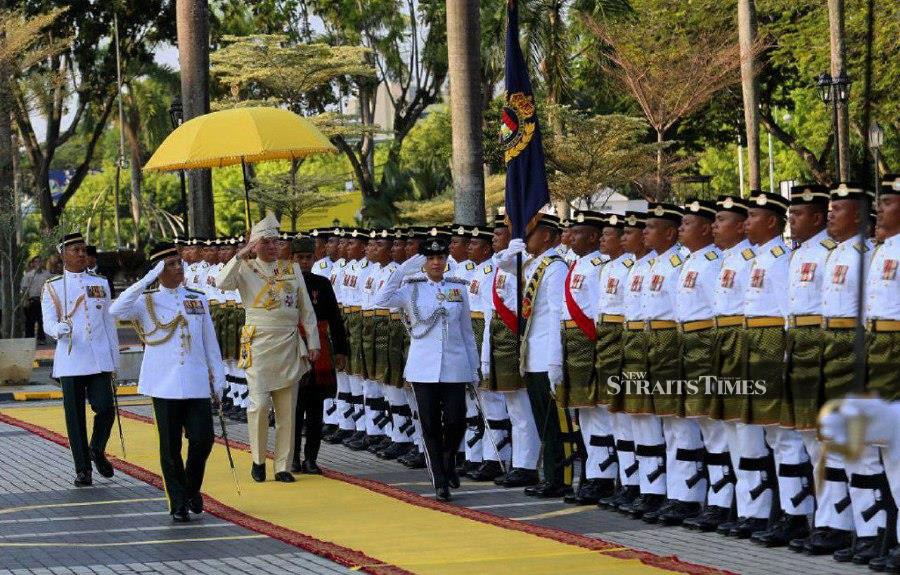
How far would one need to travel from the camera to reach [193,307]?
13000 mm

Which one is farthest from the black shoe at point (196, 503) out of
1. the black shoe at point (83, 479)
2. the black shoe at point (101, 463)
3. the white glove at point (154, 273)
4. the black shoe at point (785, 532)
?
the black shoe at point (785, 532)

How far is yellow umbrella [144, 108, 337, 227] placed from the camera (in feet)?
53.1

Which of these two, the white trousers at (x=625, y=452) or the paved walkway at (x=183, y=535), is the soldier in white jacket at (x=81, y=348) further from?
the white trousers at (x=625, y=452)

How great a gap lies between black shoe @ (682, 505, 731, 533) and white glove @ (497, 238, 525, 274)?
9.37 feet

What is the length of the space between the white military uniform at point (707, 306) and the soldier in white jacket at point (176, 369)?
3636mm

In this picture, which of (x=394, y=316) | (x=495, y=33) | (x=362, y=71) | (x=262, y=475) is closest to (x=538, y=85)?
(x=495, y=33)

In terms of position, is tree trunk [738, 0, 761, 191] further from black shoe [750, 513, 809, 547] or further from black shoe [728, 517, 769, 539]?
black shoe [750, 513, 809, 547]

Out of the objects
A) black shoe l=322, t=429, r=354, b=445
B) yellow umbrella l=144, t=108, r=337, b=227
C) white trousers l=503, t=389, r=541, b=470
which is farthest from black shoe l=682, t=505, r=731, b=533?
black shoe l=322, t=429, r=354, b=445

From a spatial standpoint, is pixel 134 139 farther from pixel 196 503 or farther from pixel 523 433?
pixel 196 503

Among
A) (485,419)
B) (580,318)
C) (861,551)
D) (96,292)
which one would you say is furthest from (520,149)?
(861,551)

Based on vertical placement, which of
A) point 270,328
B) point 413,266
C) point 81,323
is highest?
point 413,266

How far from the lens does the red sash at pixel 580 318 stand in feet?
42.5

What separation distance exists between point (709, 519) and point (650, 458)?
980mm

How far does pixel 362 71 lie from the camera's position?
1861 inches
